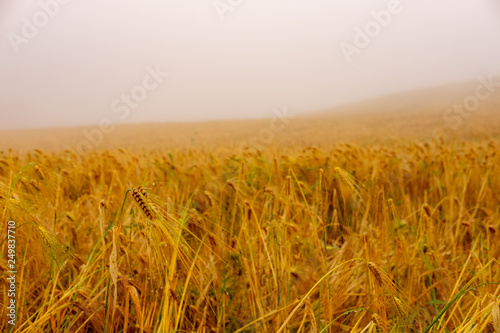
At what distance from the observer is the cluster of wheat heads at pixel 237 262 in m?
0.84

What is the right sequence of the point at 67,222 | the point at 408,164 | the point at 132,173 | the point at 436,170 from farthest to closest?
the point at 408,164 → the point at 436,170 → the point at 132,173 → the point at 67,222

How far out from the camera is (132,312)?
1.12m

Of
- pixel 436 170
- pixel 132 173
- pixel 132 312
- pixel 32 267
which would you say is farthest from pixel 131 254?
pixel 436 170

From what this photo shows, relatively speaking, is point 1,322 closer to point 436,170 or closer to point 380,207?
point 380,207

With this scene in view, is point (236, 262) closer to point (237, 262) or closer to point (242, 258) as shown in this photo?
point (237, 262)

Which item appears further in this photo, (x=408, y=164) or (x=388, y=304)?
(x=408, y=164)

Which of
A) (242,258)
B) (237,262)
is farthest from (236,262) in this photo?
(242,258)

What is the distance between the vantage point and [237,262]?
132cm

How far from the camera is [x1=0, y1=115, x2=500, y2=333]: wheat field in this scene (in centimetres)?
84

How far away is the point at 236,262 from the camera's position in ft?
4.36

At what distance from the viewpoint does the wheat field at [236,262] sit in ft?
2.75

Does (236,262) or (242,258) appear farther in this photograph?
(236,262)

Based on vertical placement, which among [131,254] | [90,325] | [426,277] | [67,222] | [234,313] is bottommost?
[426,277]

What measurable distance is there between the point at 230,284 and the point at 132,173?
1.46m
